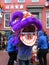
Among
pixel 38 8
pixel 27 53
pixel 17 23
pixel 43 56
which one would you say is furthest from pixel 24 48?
pixel 38 8

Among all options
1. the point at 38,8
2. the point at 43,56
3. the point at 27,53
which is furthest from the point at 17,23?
the point at 38,8

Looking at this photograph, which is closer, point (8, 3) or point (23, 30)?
point (23, 30)

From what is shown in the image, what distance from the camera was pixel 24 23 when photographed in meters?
6.12

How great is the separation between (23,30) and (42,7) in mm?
21533

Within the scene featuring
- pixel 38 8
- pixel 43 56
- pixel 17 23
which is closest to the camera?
pixel 17 23

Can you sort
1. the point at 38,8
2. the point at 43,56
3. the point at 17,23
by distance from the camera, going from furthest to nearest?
the point at 38,8 < the point at 43,56 < the point at 17,23

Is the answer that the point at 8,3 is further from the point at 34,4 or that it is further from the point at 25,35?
the point at 25,35

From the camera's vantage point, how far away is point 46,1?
1089 inches

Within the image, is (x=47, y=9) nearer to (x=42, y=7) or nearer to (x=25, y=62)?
(x=42, y=7)

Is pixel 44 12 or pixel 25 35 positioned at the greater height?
pixel 25 35

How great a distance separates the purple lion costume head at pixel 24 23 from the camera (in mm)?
6141

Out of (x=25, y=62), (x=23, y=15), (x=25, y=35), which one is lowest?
(x=25, y=62)

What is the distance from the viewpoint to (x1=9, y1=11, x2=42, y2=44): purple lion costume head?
20.1ft

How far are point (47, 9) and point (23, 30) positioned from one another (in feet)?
70.7
